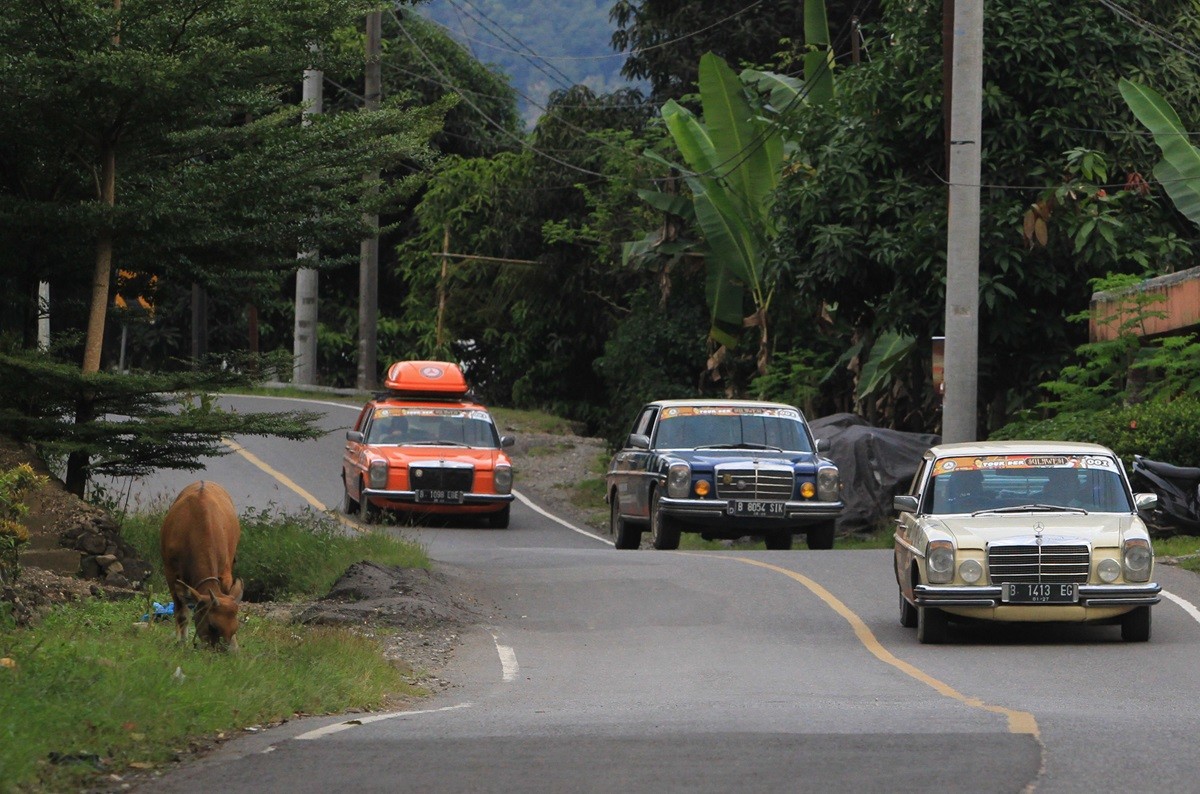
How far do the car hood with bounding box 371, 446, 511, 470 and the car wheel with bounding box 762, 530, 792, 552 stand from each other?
4.83 metres

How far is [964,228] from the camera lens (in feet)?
74.3

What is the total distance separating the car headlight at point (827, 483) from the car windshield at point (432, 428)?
7.21m

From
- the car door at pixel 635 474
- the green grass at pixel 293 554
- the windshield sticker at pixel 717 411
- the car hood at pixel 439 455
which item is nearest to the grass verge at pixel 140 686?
the green grass at pixel 293 554

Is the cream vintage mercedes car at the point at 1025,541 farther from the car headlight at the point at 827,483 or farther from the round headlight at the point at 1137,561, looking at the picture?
the car headlight at the point at 827,483

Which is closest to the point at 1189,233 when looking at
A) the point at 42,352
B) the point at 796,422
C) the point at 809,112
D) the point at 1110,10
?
the point at 1110,10

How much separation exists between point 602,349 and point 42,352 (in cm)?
3294

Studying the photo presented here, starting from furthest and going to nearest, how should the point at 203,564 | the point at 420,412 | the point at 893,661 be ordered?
the point at 420,412, the point at 893,661, the point at 203,564

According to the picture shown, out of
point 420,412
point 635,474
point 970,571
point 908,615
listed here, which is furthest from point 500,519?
point 970,571

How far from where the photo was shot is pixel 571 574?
19.0m

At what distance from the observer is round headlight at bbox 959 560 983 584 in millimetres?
13844

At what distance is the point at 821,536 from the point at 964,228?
14.2 ft

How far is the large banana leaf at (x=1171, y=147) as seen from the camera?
24406 mm

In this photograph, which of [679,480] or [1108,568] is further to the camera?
[679,480]

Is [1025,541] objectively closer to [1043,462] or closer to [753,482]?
[1043,462]
